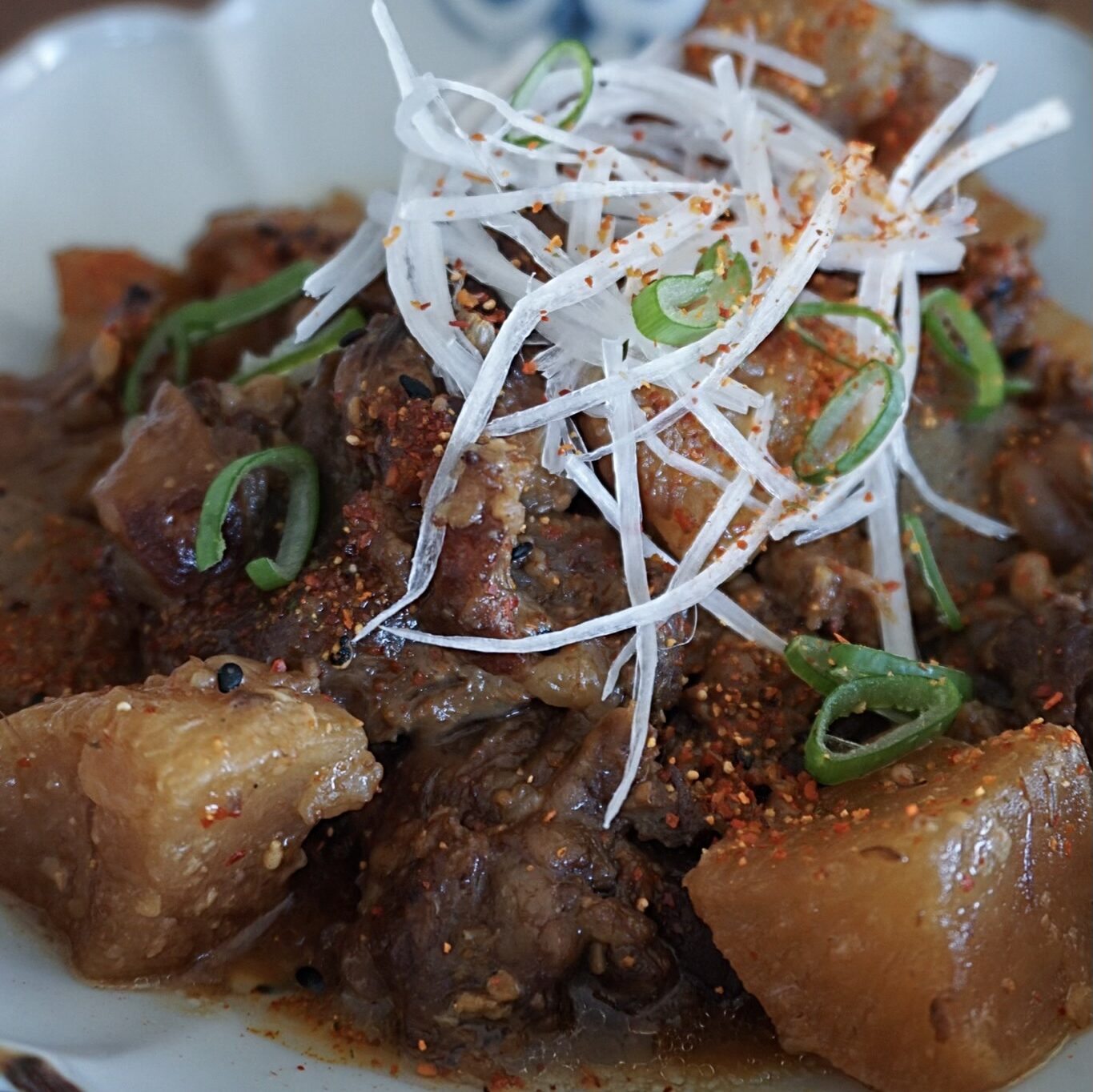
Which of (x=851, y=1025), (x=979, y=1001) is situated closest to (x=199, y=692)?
(x=851, y=1025)

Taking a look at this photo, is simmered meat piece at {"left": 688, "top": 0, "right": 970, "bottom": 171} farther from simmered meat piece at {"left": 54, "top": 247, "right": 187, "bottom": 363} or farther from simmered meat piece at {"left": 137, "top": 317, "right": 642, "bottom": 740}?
simmered meat piece at {"left": 54, "top": 247, "right": 187, "bottom": 363}

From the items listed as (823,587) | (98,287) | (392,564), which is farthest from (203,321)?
(823,587)

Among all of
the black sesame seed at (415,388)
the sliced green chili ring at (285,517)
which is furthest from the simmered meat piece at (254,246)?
the black sesame seed at (415,388)

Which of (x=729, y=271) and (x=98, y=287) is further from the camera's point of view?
(x=98, y=287)

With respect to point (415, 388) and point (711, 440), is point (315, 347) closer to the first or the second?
point (415, 388)

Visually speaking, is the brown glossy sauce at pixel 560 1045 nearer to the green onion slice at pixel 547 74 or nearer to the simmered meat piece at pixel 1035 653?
the simmered meat piece at pixel 1035 653
